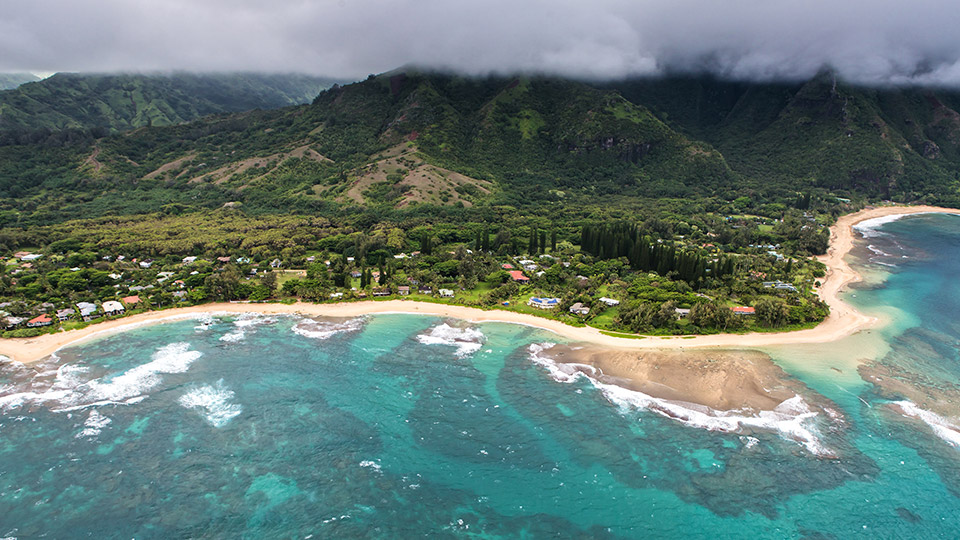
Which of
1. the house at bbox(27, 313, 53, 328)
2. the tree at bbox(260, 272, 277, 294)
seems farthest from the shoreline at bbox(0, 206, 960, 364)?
the tree at bbox(260, 272, 277, 294)

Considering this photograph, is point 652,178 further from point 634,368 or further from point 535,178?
point 634,368

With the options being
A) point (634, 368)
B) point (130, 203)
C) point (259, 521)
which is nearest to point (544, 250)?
point (634, 368)

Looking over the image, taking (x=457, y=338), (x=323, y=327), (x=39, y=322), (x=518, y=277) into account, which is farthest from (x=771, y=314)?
(x=39, y=322)

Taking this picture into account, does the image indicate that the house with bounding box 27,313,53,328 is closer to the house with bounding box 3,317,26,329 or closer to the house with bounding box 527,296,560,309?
the house with bounding box 3,317,26,329

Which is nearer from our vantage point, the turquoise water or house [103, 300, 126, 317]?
the turquoise water

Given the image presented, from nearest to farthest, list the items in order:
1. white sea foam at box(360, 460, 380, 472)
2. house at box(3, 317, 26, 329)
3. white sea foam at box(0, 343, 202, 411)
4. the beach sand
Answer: white sea foam at box(360, 460, 380, 472) < white sea foam at box(0, 343, 202, 411) < the beach sand < house at box(3, 317, 26, 329)

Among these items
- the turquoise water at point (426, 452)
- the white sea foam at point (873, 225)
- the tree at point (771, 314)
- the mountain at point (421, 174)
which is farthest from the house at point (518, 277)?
the white sea foam at point (873, 225)
